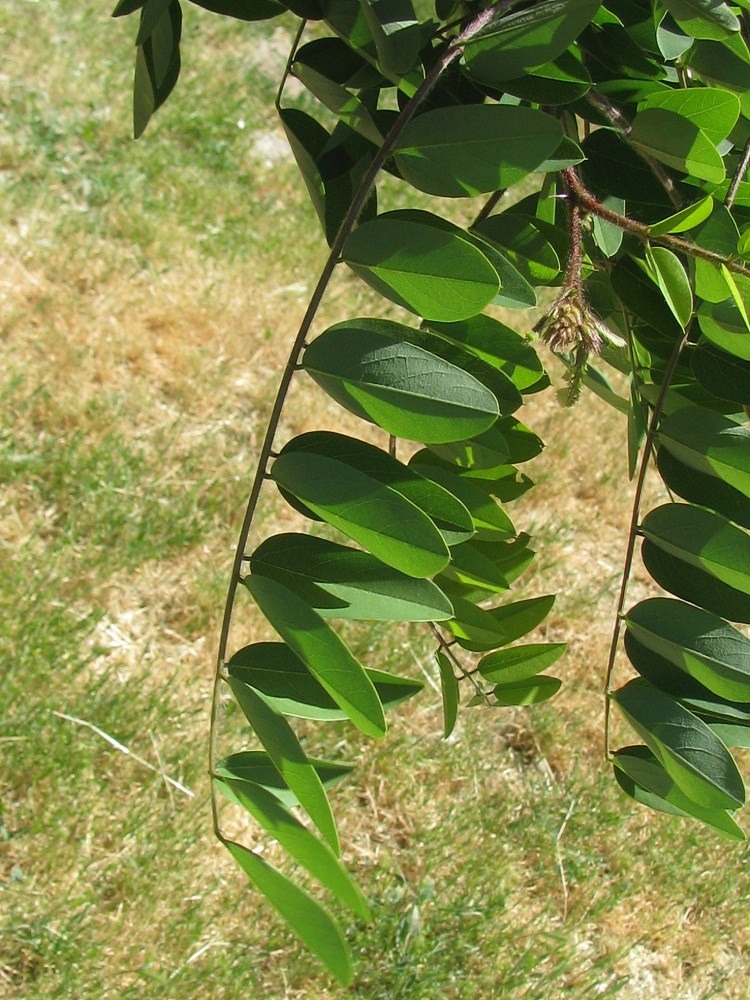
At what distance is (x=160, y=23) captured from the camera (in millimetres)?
792

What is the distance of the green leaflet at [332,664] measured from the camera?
0.62 m

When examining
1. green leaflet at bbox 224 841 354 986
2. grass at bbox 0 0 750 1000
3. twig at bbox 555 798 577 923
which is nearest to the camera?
green leaflet at bbox 224 841 354 986

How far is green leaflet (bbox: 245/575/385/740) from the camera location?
62 cm

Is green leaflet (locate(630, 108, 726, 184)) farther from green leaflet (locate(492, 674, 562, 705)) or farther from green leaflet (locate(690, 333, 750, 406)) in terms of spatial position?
green leaflet (locate(492, 674, 562, 705))

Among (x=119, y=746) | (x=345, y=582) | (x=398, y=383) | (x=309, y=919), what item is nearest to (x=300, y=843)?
(x=309, y=919)

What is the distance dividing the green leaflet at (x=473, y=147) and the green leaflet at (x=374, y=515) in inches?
7.6

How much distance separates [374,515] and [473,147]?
0.24 m

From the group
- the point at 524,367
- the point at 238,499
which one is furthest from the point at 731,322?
the point at 238,499

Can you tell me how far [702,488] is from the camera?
80 cm

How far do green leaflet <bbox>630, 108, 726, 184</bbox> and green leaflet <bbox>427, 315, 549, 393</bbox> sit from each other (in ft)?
0.52

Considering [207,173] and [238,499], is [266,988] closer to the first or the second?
[238,499]

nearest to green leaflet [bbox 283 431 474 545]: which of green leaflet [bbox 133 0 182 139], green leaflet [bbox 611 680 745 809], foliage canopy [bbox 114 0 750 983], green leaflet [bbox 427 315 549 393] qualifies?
foliage canopy [bbox 114 0 750 983]

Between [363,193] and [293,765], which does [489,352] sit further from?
[293,765]

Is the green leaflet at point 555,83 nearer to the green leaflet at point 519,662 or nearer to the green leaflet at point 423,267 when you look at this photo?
the green leaflet at point 423,267
